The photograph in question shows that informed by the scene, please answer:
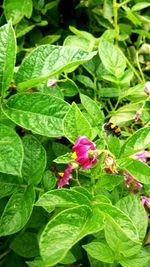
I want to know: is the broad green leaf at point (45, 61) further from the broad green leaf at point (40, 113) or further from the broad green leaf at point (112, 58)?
the broad green leaf at point (112, 58)

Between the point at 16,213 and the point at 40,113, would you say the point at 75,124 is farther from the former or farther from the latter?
the point at 16,213

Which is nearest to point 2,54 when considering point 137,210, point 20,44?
point 137,210

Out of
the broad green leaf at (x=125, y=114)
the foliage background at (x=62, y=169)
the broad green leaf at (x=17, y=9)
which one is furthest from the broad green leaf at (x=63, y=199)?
the broad green leaf at (x=17, y=9)

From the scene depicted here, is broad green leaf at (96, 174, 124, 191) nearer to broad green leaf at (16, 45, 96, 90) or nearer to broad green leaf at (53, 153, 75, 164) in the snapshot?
broad green leaf at (53, 153, 75, 164)

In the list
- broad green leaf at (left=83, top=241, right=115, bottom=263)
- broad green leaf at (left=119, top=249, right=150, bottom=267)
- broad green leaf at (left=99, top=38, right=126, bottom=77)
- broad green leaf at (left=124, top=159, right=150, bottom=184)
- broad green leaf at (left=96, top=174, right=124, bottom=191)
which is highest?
broad green leaf at (left=99, top=38, right=126, bottom=77)

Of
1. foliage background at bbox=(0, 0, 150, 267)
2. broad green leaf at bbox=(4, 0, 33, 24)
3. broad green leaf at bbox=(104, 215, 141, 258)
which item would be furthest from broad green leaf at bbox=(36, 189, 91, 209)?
broad green leaf at bbox=(4, 0, 33, 24)

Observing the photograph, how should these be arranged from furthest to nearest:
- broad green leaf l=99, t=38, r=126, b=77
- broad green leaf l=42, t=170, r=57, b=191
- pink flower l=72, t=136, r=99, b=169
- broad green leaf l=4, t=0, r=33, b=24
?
broad green leaf l=4, t=0, r=33, b=24
broad green leaf l=99, t=38, r=126, b=77
broad green leaf l=42, t=170, r=57, b=191
pink flower l=72, t=136, r=99, b=169

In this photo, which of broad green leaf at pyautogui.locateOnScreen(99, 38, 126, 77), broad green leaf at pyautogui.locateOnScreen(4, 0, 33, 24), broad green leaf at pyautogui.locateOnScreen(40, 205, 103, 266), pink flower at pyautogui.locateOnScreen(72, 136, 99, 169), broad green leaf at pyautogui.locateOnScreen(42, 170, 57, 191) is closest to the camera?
broad green leaf at pyautogui.locateOnScreen(40, 205, 103, 266)
